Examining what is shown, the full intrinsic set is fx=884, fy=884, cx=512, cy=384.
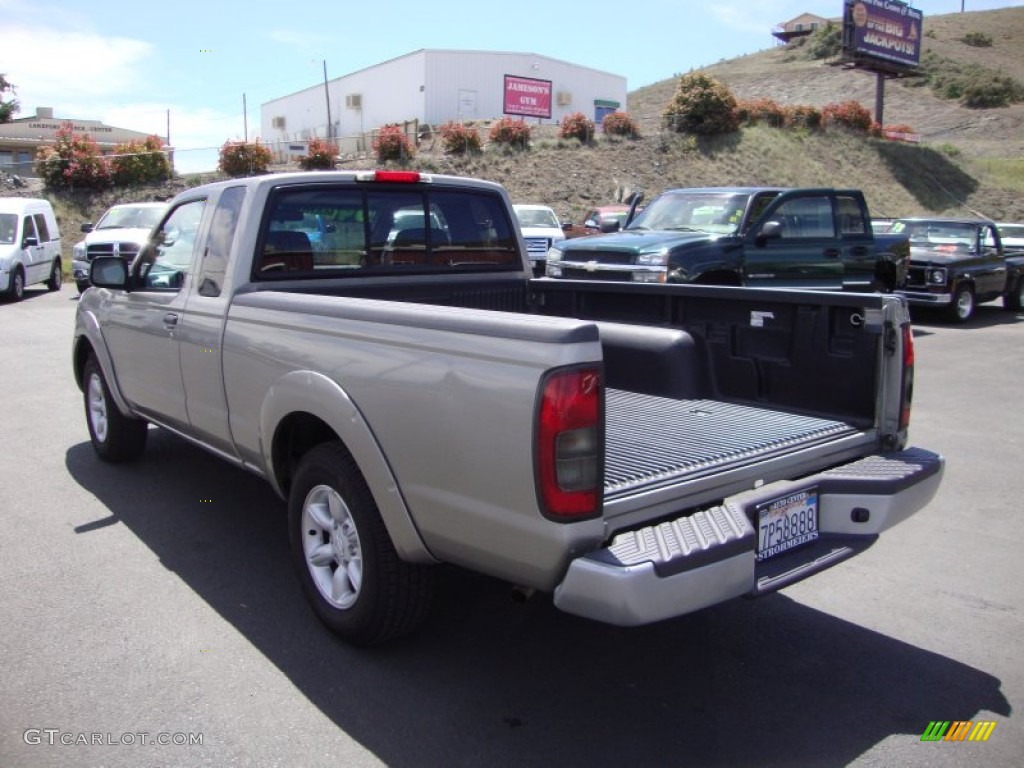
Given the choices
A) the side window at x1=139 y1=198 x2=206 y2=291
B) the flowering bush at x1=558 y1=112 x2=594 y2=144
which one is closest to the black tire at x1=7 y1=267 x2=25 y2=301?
the side window at x1=139 y1=198 x2=206 y2=291

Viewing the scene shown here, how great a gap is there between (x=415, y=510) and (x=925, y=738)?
77.5 inches

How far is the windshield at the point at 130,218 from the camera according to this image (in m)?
17.9

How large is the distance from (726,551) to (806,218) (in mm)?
9296

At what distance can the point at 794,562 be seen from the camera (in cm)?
322

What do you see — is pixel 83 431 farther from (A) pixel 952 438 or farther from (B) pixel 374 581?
(A) pixel 952 438

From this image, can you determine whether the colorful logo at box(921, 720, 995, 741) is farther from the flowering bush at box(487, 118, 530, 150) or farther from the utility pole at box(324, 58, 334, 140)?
the utility pole at box(324, 58, 334, 140)

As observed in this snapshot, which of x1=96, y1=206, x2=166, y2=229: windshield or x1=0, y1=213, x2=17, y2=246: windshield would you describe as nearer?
x1=0, y1=213, x2=17, y2=246: windshield

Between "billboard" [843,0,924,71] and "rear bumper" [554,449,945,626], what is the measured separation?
4073cm

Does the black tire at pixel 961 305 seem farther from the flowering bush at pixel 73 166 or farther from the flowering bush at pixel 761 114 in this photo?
the flowering bush at pixel 73 166

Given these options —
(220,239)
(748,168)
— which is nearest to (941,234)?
(220,239)

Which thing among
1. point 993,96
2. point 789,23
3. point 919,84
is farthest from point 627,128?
point 789,23

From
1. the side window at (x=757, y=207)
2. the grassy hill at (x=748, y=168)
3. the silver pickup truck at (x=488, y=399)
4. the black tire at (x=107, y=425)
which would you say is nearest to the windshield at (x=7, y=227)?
the grassy hill at (x=748, y=168)

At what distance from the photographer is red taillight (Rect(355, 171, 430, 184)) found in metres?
4.72

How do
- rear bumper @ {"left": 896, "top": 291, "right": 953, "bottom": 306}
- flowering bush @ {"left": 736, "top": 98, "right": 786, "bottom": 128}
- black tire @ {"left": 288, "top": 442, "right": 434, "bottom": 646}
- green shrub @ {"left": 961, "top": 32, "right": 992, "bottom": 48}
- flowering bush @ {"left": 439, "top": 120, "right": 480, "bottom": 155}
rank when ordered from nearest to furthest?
black tire @ {"left": 288, "top": 442, "right": 434, "bottom": 646} < rear bumper @ {"left": 896, "top": 291, "right": 953, "bottom": 306} < flowering bush @ {"left": 439, "top": 120, "right": 480, "bottom": 155} < flowering bush @ {"left": 736, "top": 98, "right": 786, "bottom": 128} < green shrub @ {"left": 961, "top": 32, "right": 992, "bottom": 48}
